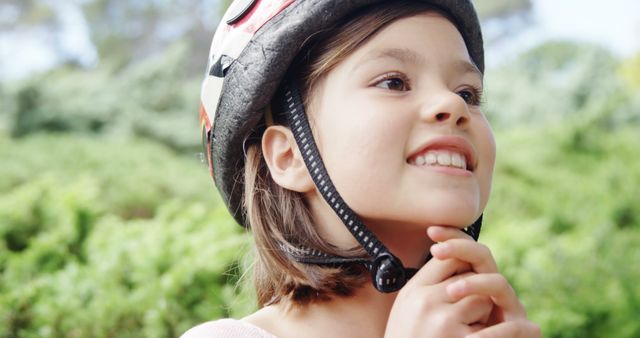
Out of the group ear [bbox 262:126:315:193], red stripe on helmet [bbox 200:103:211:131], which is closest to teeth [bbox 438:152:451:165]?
ear [bbox 262:126:315:193]

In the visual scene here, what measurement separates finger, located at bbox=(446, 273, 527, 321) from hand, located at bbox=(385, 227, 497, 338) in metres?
0.02

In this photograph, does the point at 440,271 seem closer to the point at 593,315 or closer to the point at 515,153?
the point at 593,315

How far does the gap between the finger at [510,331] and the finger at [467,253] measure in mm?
134

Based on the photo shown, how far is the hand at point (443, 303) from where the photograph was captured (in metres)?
1.59

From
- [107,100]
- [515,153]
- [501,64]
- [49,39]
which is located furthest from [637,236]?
[49,39]

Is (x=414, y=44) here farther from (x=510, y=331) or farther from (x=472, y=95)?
(x=510, y=331)

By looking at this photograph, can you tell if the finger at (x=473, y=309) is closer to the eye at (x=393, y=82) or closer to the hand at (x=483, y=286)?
the hand at (x=483, y=286)

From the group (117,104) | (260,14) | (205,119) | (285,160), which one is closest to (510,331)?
(285,160)

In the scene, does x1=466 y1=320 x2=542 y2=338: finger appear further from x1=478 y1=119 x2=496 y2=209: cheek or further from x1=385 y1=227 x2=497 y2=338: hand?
x1=478 y1=119 x2=496 y2=209: cheek

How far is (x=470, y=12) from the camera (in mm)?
2129

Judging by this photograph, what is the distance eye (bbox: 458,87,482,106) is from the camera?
1957 millimetres

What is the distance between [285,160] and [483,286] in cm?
70

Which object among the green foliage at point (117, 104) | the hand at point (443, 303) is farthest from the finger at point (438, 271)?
the green foliage at point (117, 104)

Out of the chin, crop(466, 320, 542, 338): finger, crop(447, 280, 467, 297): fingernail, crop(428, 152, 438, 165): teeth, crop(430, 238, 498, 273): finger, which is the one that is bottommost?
crop(466, 320, 542, 338): finger
